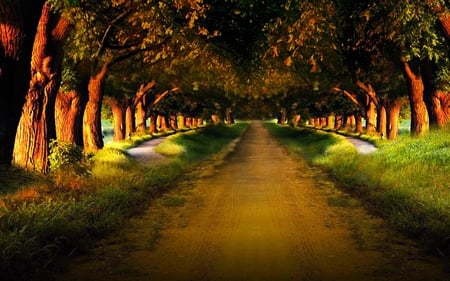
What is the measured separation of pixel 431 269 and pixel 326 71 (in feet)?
86.7

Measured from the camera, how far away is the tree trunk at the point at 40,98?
14.1 metres

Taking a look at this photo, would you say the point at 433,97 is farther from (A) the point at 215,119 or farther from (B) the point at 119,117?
(A) the point at 215,119

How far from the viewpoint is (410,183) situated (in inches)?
531

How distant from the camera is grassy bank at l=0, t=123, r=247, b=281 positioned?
702 cm

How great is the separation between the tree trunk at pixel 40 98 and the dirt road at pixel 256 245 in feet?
12.6

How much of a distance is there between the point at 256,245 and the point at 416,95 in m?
18.3

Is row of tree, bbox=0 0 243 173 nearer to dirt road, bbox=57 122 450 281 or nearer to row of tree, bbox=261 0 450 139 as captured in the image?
row of tree, bbox=261 0 450 139

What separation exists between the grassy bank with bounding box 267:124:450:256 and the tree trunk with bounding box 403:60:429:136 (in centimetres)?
444

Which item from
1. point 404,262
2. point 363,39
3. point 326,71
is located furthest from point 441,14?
point 326,71

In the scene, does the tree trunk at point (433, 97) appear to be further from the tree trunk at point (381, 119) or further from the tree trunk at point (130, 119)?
the tree trunk at point (130, 119)

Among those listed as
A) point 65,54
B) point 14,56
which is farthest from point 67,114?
point 14,56

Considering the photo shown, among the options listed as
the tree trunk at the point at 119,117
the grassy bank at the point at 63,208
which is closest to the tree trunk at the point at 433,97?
the grassy bank at the point at 63,208

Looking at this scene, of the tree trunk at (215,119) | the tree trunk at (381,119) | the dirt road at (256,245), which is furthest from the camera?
the tree trunk at (215,119)

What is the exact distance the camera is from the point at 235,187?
15.3m
